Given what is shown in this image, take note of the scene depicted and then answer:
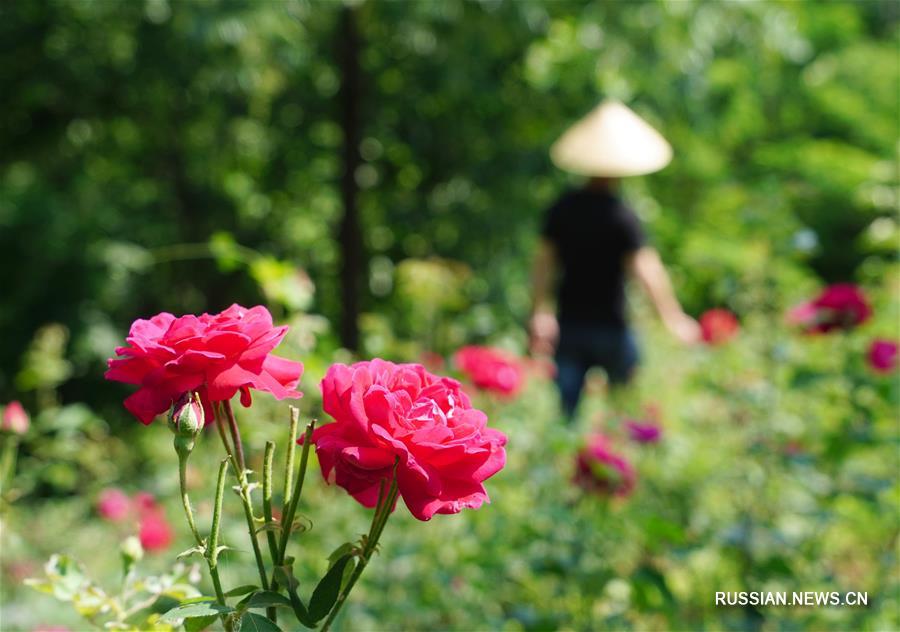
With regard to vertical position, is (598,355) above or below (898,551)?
above

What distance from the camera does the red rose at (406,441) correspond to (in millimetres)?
615

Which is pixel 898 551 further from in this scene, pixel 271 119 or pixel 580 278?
pixel 271 119

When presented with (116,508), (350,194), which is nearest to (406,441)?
(116,508)

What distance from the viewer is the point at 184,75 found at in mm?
4949

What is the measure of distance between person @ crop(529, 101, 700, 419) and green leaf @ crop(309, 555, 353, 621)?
2.48 meters

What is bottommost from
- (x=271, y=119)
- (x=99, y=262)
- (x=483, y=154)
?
(x=99, y=262)

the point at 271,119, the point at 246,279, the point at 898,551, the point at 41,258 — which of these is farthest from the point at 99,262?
the point at 898,551

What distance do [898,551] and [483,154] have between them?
3.52 meters

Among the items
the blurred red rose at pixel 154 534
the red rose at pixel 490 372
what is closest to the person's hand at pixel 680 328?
the red rose at pixel 490 372

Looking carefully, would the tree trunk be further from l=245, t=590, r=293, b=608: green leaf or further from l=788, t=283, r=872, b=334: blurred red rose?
l=245, t=590, r=293, b=608: green leaf

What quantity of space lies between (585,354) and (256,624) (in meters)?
2.65

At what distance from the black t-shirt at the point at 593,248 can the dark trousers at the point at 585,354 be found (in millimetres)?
34

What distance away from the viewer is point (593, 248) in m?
3.10

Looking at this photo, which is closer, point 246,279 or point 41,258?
point 41,258
